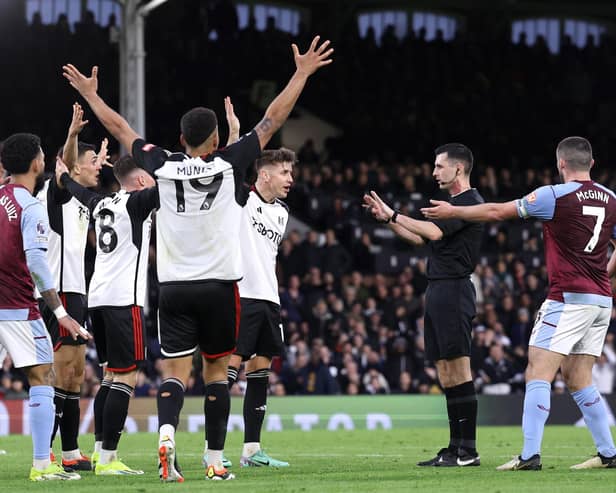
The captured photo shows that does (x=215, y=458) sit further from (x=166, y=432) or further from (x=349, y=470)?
(x=349, y=470)

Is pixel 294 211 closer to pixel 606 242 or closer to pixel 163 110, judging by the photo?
pixel 163 110

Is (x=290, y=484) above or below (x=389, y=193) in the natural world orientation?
below

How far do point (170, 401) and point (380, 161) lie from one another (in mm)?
24748

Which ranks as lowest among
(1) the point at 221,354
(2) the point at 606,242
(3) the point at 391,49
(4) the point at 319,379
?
(4) the point at 319,379

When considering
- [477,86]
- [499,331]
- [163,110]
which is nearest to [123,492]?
[499,331]

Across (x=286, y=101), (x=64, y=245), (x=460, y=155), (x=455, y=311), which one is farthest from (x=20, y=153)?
(x=455, y=311)

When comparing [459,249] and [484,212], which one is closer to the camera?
[484,212]

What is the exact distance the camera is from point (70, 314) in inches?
401

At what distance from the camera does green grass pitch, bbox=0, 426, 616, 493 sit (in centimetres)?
799

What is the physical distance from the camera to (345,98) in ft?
108

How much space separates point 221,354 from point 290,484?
1013mm

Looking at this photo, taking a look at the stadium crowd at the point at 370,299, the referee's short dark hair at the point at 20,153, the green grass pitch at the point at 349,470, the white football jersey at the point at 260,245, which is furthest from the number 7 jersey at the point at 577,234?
the stadium crowd at the point at 370,299

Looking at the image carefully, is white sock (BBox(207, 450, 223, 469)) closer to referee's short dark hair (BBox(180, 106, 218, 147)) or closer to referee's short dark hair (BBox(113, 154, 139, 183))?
referee's short dark hair (BBox(180, 106, 218, 147))

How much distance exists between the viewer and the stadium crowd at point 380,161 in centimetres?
2216
